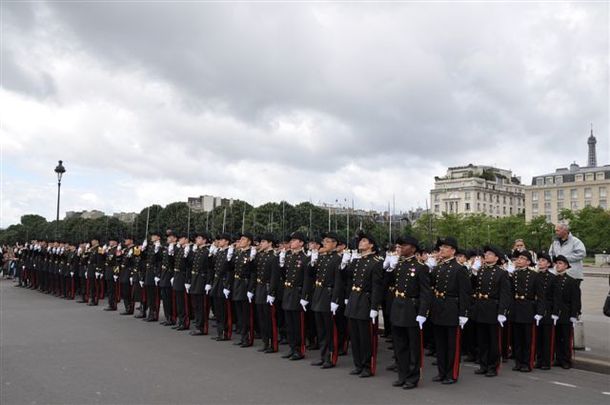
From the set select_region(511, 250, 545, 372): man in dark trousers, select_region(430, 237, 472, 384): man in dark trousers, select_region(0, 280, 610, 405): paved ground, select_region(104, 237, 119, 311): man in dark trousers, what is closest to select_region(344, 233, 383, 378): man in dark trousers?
select_region(0, 280, 610, 405): paved ground

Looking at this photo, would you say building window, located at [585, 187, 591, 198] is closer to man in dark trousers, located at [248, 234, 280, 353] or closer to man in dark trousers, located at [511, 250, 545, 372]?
man in dark trousers, located at [511, 250, 545, 372]

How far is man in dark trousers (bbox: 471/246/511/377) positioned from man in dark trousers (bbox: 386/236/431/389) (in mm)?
1485

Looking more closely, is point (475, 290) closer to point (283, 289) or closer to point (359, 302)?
point (359, 302)

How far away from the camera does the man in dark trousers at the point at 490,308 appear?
9008 mm

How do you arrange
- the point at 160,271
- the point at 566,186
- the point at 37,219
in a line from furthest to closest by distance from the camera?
1. the point at 566,186
2. the point at 37,219
3. the point at 160,271

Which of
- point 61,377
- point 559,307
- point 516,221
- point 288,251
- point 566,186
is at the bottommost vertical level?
point 61,377

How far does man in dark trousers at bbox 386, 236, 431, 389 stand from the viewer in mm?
8086

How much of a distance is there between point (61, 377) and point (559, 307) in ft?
26.4

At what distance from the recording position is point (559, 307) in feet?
31.1

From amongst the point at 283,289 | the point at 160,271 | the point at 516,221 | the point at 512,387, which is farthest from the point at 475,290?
the point at 516,221

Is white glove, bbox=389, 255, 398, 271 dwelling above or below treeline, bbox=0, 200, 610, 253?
below

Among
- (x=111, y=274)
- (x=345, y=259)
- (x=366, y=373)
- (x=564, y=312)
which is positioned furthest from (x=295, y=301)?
(x=111, y=274)

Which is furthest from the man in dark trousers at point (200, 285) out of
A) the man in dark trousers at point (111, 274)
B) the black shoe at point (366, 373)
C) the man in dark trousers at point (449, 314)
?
the man in dark trousers at point (449, 314)

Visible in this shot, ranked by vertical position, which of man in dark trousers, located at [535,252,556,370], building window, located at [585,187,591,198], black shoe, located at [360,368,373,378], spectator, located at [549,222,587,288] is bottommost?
black shoe, located at [360,368,373,378]
